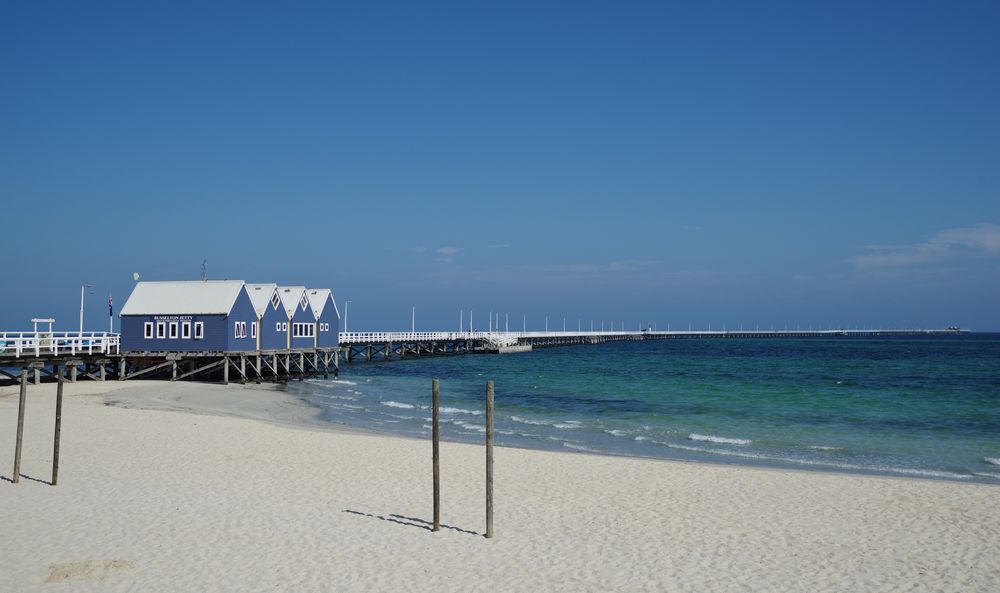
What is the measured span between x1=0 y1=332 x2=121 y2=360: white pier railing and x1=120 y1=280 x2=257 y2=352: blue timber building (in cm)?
103

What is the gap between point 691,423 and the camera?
25391 millimetres

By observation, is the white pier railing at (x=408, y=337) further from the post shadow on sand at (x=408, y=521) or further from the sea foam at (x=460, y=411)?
the post shadow on sand at (x=408, y=521)

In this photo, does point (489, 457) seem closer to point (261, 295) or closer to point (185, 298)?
point (185, 298)

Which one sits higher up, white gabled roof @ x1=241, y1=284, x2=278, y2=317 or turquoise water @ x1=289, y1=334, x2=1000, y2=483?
white gabled roof @ x1=241, y1=284, x2=278, y2=317

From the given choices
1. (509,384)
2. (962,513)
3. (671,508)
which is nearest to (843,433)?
(962,513)

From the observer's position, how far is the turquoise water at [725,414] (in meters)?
19.4

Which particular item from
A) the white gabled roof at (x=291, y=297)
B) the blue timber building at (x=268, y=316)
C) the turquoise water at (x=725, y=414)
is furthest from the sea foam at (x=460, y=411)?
the white gabled roof at (x=291, y=297)

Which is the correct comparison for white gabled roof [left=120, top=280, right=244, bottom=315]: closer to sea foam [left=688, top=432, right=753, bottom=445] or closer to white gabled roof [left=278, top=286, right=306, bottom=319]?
white gabled roof [left=278, top=286, right=306, bottom=319]

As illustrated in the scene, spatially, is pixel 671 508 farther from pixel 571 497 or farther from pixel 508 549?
pixel 508 549

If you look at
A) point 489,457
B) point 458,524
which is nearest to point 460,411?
point 458,524

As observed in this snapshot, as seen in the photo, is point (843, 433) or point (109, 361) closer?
point (843, 433)

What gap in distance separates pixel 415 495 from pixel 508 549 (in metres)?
3.53

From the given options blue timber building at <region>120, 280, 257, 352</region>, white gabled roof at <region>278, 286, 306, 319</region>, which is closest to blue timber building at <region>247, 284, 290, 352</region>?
white gabled roof at <region>278, 286, 306, 319</region>

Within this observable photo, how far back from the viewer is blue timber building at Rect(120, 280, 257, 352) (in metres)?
37.7
